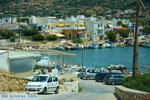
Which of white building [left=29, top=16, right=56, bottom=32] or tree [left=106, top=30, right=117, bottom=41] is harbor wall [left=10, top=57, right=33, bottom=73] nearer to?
white building [left=29, top=16, right=56, bottom=32]

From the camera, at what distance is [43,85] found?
16.6 meters

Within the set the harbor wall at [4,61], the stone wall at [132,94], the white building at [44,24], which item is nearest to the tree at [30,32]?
the white building at [44,24]

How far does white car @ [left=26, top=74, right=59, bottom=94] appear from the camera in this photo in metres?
16.4

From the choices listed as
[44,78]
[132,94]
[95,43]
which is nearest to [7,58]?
[44,78]

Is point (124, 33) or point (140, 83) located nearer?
point (140, 83)

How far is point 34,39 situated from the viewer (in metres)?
93.1

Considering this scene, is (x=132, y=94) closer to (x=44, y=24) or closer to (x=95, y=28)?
(x=95, y=28)

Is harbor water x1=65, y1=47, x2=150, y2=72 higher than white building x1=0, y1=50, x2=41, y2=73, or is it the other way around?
white building x1=0, y1=50, x2=41, y2=73

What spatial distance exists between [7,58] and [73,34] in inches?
3159

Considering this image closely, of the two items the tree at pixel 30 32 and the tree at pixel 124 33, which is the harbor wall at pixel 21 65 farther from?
the tree at pixel 124 33

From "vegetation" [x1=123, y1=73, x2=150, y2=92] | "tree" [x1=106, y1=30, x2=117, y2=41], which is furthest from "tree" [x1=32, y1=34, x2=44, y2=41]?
"vegetation" [x1=123, y1=73, x2=150, y2=92]

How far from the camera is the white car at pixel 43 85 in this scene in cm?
1641

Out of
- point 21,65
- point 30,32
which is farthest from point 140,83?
point 30,32

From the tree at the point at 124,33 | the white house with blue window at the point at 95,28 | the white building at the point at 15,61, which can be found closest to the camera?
the white building at the point at 15,61
